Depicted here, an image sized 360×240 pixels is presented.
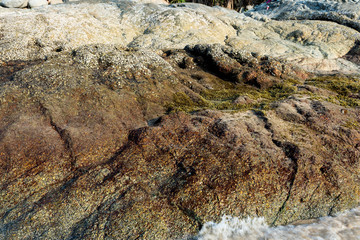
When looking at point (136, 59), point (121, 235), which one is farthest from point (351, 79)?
point (121, 235)

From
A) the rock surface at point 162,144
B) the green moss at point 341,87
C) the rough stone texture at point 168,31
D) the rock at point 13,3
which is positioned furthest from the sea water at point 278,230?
the rock at point 13,3

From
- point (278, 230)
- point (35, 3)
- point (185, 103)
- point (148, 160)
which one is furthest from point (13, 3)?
point (278, 230)

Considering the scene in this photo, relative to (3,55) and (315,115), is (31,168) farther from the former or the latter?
(3,55)

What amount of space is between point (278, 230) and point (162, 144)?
4240 millimetres

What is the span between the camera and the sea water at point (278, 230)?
19.5 ft

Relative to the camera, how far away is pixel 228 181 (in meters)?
6.83

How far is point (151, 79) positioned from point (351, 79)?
14568 millimetres

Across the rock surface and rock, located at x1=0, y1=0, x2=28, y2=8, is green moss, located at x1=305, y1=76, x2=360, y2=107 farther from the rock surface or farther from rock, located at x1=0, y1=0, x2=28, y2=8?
rock, located at x1=0, y1=0, x2=28, y2=8

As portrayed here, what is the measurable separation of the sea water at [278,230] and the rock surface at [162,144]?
0.21 m

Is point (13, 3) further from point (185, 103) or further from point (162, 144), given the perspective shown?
point (162, 144)

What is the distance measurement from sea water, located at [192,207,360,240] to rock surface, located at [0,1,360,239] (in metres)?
0.21

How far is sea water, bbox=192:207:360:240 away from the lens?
5.93 m

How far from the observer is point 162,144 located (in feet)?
26.6

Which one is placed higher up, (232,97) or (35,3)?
(232,97)
